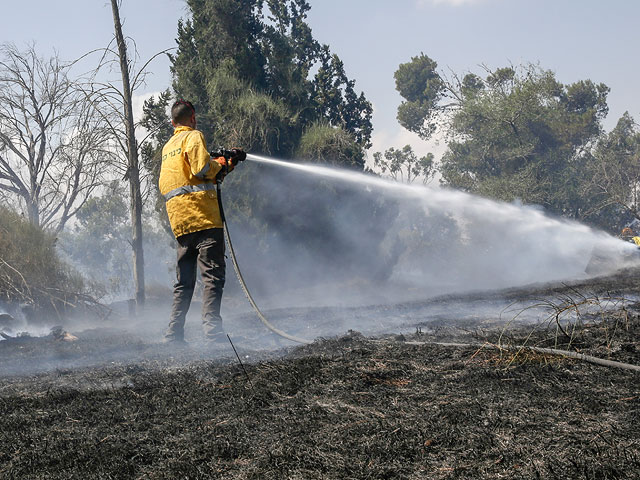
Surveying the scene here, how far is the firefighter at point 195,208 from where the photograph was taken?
17.8 ft

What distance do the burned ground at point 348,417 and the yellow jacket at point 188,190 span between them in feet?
6.00

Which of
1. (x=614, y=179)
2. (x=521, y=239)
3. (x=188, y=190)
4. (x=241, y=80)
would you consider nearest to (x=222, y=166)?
(x=188, y=190)

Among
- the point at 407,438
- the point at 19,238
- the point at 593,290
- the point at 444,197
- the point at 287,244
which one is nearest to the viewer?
the point at 407,438

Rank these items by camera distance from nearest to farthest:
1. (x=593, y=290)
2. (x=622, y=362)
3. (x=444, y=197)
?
(x=622, y=362)
(x=593, y=290)
(x=444, y=197)

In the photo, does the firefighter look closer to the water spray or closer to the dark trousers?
the dark trousers

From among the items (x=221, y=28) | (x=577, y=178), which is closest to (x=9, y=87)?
(x=221, y=28)

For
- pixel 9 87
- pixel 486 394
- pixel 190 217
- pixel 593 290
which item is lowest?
pixel 593 290

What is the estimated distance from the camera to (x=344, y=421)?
246 cm

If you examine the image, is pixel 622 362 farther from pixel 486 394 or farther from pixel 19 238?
pixel 19 238

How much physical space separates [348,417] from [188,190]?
11.5ft

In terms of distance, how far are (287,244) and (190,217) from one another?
773cm

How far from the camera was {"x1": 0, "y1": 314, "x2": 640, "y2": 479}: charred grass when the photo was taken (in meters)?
1.98

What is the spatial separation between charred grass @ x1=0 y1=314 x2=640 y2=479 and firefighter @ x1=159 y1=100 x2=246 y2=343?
74.9 inches

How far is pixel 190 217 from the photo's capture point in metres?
5.52
